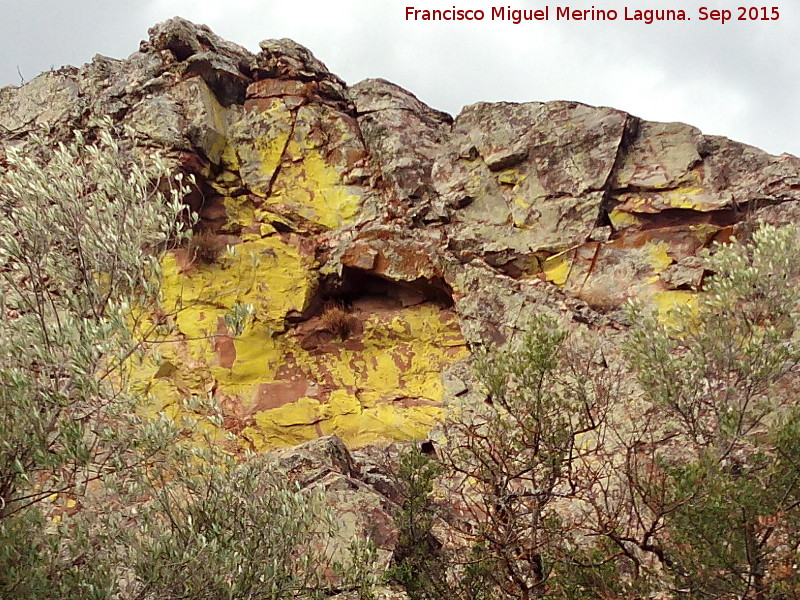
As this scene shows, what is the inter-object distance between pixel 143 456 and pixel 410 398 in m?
9.59

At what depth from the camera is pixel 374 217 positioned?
1836 cm

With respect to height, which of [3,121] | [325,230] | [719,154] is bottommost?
[325,230]

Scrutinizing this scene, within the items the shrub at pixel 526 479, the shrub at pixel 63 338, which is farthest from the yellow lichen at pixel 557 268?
the shrub at pixel 63 338

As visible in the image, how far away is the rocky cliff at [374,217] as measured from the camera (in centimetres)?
1619

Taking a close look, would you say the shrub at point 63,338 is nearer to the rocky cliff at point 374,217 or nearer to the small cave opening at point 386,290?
the rocky cliff at point 374,217

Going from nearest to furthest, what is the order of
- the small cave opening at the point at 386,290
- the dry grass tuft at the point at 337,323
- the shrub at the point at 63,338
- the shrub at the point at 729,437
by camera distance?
the shrub at the point at 63,338, the shrub at the point at 729,437, the dry grass tuft at the point at 337,323, the small cave opening at the point at 386,290

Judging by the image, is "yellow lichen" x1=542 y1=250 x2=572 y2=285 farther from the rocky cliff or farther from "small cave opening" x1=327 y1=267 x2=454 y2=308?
"small cave opening" x1=327 y1=267 x2=454 y2=308

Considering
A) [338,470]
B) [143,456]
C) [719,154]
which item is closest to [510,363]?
[338,470]

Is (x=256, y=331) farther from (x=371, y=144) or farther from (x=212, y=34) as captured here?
(x=212, y=34)

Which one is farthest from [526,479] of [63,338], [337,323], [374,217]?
[374,217]

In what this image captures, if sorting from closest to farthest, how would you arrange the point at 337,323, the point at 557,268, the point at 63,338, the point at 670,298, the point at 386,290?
the point at 63,338 < the point at 670,298 < the point at 557,268 < the point at 337,323 < the point at 386,290

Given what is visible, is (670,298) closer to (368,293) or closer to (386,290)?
(386,290)

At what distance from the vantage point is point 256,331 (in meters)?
17.4

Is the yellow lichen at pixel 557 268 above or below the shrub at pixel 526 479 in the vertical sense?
above
